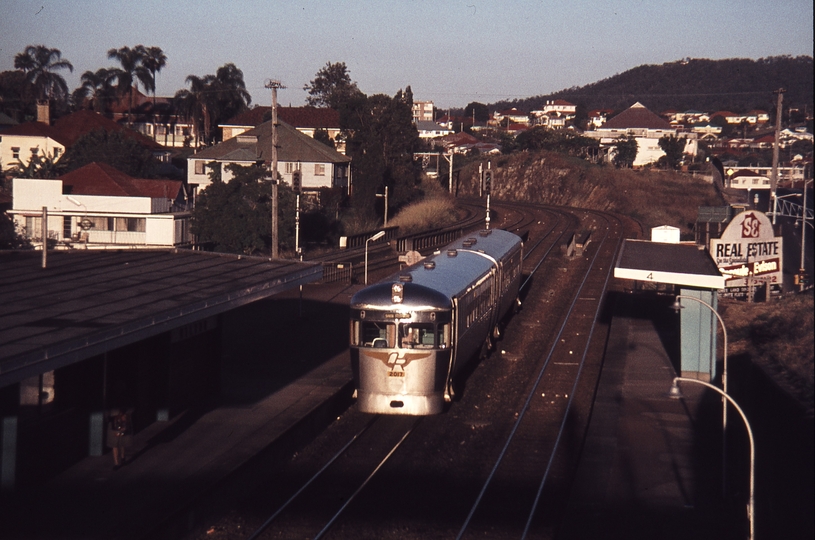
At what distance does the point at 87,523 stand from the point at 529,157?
79.9m

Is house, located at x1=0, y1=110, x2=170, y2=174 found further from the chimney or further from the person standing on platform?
the person standing on platform

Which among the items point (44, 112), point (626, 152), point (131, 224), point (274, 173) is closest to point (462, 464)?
point (274, 173)

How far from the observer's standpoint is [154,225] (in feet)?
136

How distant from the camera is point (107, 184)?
43875mm

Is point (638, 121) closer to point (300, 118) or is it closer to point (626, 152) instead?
point (626, 152)

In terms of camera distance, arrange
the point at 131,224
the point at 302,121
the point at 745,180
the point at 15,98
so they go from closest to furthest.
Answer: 1. the point at 131,224
2. the point at 745,180
3. the point at 302,121
4. the point at 15,98

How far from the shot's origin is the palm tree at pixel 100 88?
325 ft

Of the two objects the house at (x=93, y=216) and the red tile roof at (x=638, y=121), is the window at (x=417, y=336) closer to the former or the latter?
the house at (x=93, y=216)

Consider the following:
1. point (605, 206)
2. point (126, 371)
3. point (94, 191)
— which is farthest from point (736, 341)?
point (605, 206)

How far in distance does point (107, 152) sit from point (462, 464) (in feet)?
174

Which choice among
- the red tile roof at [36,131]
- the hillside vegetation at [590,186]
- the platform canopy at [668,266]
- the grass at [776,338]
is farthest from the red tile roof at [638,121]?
the platform canopy at [668,266]

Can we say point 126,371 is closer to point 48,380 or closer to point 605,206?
point 48,380

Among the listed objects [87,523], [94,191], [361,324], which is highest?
[94,191]

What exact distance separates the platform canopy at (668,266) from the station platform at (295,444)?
2.68 metres
